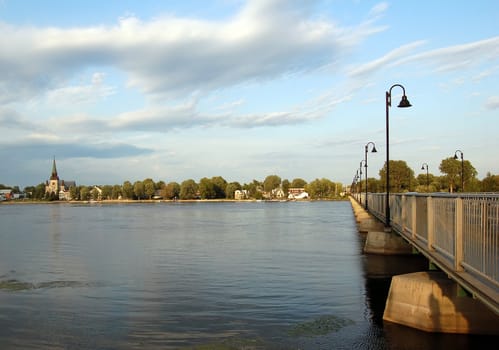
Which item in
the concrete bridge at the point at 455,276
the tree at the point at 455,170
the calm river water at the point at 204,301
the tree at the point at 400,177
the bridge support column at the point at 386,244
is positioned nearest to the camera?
the concrete bridge at the point at 455,276

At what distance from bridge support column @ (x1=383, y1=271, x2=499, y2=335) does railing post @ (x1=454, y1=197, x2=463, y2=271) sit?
1.24 m

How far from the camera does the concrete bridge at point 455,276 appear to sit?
8.88 meters

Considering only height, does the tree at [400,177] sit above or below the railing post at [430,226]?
above

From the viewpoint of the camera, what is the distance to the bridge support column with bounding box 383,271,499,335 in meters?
11.6

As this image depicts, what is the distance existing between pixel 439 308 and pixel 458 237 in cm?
246

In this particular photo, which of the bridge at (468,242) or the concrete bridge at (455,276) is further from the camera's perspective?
the concrete bridge at (455,276)

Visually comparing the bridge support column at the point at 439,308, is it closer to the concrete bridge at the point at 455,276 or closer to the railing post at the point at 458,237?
the concrete bridge at the point at 455,276

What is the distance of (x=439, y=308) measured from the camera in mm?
11969

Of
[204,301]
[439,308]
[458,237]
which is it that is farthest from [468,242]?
[204,301]

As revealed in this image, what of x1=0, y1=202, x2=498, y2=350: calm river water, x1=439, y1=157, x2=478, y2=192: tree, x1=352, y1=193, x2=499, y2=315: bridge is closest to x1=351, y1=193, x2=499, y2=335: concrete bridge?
x1=352, y1=193, x2=499, y2=315: bridge

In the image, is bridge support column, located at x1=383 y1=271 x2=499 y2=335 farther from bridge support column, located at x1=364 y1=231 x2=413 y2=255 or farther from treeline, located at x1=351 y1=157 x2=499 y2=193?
treeline, located at x1=351 y1=157 x2=499 y2=193

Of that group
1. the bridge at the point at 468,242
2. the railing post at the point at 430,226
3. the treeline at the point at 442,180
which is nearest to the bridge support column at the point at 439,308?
the bridge at the point at 468,242

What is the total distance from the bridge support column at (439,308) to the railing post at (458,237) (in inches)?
49.0

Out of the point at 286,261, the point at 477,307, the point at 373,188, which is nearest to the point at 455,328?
the point at 477,307
